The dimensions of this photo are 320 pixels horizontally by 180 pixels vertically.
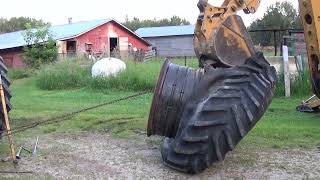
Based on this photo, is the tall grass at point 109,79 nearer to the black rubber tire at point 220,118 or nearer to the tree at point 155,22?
the black rubber tire at point 220,118

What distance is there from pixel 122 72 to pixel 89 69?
298 cm

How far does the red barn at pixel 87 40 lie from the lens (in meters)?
38.6

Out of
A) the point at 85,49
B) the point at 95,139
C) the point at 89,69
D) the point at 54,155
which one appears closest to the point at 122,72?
the point at 89,69

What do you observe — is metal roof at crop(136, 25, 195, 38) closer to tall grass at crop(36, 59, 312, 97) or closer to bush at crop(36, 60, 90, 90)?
tall grass at crop(36, 59, 312, 97)

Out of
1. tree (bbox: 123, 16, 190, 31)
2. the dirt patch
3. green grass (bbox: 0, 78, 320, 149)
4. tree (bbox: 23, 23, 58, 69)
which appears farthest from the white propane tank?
tree (bbox: 123, 16, 190, 31)

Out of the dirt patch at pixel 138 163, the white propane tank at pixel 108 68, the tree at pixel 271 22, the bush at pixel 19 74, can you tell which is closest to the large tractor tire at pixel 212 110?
the dirt patch at pixel 138 163

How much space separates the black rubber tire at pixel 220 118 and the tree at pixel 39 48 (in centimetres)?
2427

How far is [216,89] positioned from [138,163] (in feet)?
4.94

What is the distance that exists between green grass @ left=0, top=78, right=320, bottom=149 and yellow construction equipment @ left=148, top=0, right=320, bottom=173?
1.63 m

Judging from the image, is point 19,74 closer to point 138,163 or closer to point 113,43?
point 113,43

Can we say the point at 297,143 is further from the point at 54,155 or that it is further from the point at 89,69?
the point at 89,69

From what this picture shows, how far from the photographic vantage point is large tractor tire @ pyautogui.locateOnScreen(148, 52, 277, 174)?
575cm

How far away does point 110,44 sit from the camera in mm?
43844

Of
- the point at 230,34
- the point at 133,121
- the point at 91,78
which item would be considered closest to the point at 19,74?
the point at 91,78
